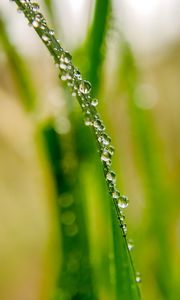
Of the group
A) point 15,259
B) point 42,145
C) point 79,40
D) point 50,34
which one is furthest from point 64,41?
point 15,259

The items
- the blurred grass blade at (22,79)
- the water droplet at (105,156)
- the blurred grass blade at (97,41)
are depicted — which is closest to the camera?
the water droplet at (105,156)

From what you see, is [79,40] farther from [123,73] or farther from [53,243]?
[53,243]

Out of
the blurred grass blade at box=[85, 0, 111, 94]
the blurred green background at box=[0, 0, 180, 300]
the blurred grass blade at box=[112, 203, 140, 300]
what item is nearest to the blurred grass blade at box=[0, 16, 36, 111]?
the blurred green background at box=[0, 0, 180, 300]

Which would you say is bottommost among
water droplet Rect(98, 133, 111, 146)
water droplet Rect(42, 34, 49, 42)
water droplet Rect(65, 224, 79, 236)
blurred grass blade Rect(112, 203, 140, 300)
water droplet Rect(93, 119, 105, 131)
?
blurred grass blade Rect(112, 203, 140, 300)

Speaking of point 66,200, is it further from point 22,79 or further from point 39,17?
point 39,17

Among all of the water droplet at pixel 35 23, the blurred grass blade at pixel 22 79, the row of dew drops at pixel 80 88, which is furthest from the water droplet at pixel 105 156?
the blurred grass blade at pixel 22 79

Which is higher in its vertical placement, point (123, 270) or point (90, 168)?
point (90, 168)

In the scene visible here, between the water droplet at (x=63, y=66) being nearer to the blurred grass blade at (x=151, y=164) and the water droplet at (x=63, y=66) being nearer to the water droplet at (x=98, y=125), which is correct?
the water droplet at (x=98, y=125)

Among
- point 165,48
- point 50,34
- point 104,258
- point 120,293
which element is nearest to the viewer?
point 50,34

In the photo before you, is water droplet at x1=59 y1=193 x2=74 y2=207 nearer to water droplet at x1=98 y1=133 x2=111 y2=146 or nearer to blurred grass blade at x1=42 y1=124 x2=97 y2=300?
blurred grass blade at x1=42 y1=124 x2=97 y2=300

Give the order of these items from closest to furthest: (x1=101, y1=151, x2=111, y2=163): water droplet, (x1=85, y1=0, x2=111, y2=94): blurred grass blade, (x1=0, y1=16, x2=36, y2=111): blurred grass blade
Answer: (x1=101, y1=151, x2=111, y2=163): water droplet → (x1=85, y1=0, x2=111, y2=94): blurred grass blade → (x1=0, y1=16, x2=36, y2=111): blurred grass blade

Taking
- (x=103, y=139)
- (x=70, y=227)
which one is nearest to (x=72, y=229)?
(x=70, y=227)
